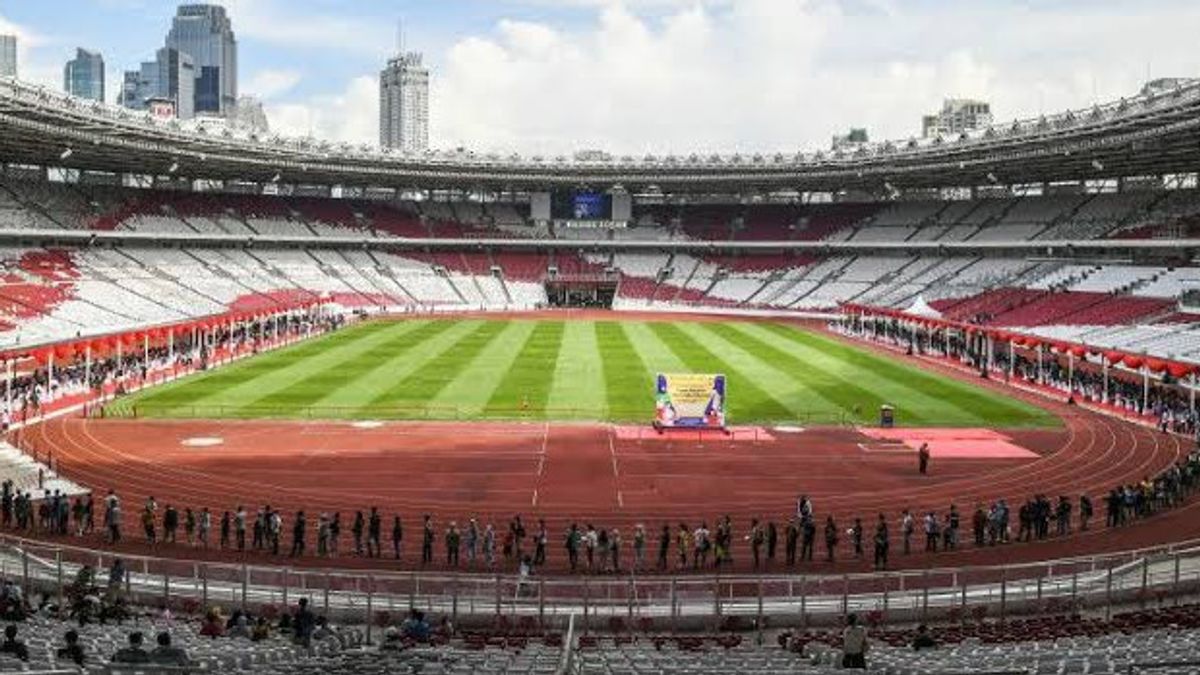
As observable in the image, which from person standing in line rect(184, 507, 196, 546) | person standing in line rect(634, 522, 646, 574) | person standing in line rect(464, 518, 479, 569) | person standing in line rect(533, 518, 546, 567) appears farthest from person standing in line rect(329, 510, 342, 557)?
person standing in line rect(634, 522, 646, 574)

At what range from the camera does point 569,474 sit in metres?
32.2

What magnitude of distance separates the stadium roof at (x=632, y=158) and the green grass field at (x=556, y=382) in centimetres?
1829

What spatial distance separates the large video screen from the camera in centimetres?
11831

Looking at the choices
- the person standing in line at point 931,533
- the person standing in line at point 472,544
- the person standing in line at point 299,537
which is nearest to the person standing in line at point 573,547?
the person standing in line at point 472,544

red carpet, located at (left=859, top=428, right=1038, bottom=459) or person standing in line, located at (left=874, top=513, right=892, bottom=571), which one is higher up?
red carpet, located at (left=859, top=428, right=1038, bottom=459)

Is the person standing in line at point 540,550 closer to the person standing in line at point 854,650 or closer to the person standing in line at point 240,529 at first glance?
the person standing in line at point 240,529

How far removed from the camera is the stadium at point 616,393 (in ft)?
61.9

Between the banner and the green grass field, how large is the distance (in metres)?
A: 2.22

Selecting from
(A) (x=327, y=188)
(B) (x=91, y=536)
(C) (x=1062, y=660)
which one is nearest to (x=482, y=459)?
(B) (x=91, y=536)

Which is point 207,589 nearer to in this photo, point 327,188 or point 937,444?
point 937,444

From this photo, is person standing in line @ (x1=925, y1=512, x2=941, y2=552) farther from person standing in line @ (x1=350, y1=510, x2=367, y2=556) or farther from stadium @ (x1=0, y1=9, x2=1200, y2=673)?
person standing in line @ (x1=350, y1=510, x2=367, y2=556)

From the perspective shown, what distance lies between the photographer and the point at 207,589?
19.3m

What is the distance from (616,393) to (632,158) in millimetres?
62113

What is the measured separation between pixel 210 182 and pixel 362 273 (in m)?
15.9
